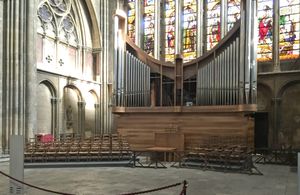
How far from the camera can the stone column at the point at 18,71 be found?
14.0m

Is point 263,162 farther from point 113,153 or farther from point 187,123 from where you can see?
point 113,153

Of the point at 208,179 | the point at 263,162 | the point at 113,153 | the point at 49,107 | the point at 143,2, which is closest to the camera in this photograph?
the point at 208,179

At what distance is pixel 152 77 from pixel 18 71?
6.01m

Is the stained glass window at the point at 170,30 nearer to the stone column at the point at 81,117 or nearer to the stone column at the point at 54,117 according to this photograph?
the stone column at the point at 81,117

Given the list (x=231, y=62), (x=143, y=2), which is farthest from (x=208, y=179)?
(x=143, y=2)

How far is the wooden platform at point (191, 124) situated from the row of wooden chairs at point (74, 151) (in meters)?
2.43

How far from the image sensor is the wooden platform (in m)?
14.0

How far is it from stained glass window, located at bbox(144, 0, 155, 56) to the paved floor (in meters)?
11.0

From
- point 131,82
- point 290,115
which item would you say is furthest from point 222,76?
point 290,115

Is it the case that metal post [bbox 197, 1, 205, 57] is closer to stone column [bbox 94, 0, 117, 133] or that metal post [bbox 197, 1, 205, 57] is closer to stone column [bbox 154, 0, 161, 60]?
stone column [bbox 154, 0, 161, 60]

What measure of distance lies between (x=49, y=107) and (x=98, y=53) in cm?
499

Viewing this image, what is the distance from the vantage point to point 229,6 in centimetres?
1934

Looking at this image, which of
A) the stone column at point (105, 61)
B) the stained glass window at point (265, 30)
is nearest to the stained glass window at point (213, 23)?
the stained glass window at point (265, 30)

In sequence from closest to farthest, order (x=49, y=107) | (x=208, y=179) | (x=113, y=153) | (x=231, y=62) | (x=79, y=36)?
1. (x=208, y=179)
2. (x=113, y=153)
3. (x=231, y=62)
4. (x=49, y=107)
5. (x=79, y=36)
